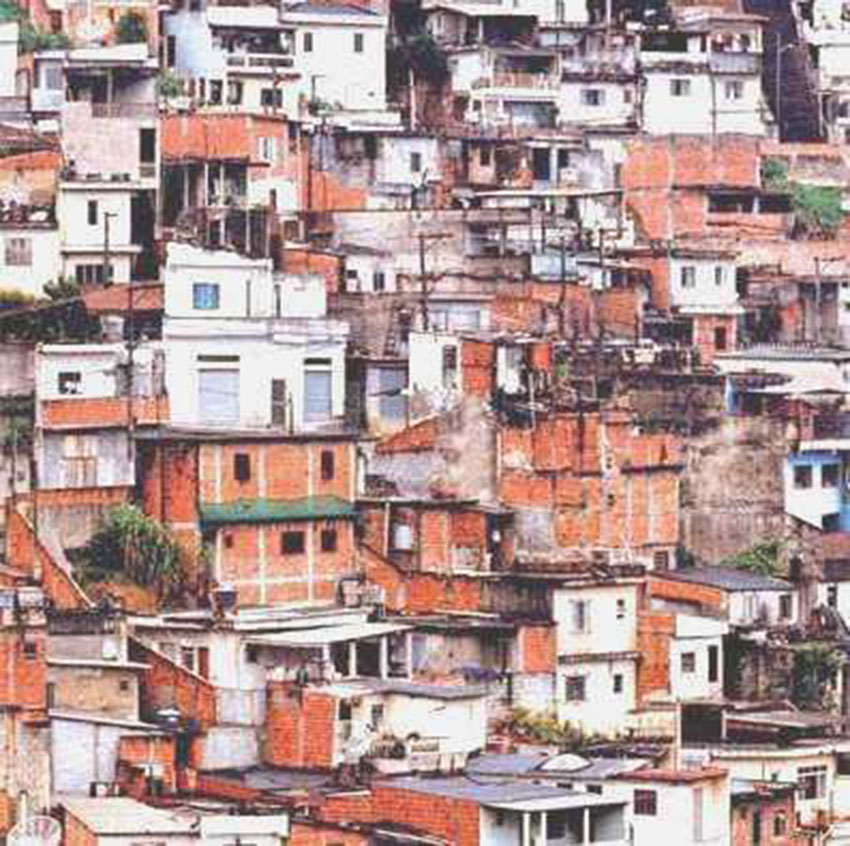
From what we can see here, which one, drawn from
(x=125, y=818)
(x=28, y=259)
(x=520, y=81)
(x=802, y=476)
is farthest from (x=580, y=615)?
(x=520, y=81)

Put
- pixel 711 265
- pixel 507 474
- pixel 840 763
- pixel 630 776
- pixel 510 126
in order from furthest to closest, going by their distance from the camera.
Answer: pixel 510 126 < pixel 711 265 < pixel 507 474 < pixel 840 763 < pixel 630 776

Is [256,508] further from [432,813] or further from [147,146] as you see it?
[147,146]

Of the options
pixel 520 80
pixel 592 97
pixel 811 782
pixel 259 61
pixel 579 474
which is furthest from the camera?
pixel 592 97

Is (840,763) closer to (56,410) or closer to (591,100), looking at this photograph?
(56,410)

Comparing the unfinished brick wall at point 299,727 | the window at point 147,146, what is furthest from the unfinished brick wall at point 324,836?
the window at point 147,146

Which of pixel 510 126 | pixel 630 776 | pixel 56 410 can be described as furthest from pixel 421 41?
pixel 630 776

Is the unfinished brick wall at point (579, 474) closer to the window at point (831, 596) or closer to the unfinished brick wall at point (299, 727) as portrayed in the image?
the window at point (831, 596)
